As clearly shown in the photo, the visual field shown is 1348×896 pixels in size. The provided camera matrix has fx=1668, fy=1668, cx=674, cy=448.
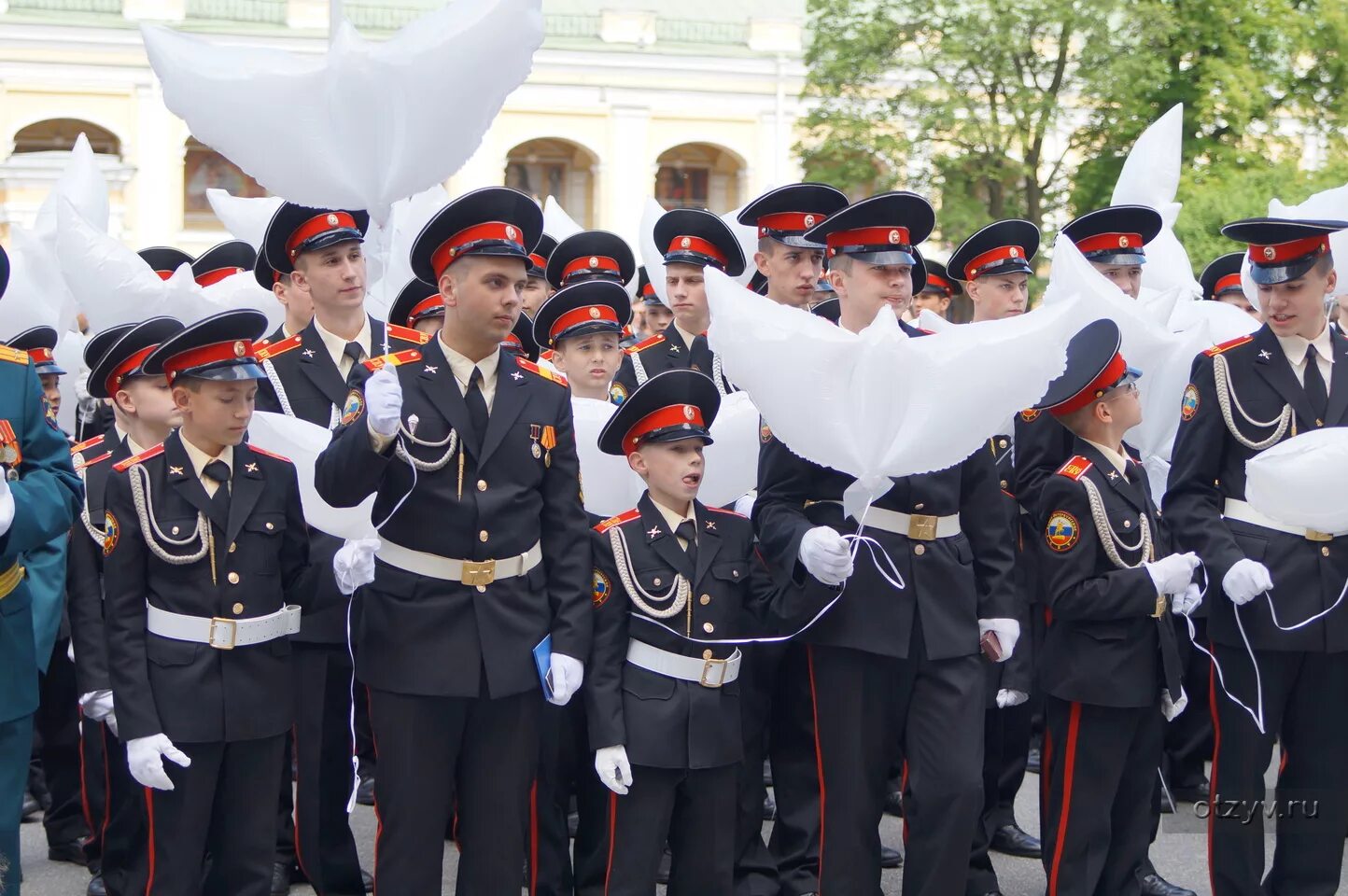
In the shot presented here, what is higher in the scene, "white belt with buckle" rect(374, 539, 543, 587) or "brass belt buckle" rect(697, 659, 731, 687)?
"white belt with buckle" rect(374, 539, 543, 587)

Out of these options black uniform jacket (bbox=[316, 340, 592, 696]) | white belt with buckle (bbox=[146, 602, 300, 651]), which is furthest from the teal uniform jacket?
black uniform jacket (bbox=[316, 340, 592, 696])

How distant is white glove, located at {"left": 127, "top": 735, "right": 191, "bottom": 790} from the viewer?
451 cm

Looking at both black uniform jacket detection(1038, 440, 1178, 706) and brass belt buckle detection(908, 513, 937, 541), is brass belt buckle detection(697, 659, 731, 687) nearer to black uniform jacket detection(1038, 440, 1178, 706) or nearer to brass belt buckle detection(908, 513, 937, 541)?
brass belt buckle detection(908, 513, 937, 541)

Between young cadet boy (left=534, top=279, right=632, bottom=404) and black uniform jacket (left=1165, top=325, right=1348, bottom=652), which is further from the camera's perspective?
young cadet boy (left=534, top=279, right=632, bottom=404)

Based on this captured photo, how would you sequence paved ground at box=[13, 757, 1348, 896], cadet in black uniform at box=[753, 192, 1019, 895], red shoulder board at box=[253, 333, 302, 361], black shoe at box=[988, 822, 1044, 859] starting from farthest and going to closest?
1. black shoe at box=[988, 822, 1044, 859]
2. paved ground at box=[13, 757, 1348, 896]
3. red shoulder board at box=[253, 333, 302, 361]
4. cadet in black uniform at box=[753, 192, 1019, 895]

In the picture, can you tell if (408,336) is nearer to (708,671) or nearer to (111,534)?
(111,534)

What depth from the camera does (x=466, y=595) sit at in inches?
178

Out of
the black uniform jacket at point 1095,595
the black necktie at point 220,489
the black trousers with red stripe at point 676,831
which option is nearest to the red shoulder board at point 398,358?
the black necktie at point 220,489

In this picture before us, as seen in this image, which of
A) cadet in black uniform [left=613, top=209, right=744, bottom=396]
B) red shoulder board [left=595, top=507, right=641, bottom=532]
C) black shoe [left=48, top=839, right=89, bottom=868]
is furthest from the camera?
cadet in black uniform [left=613, top=209, right=744, bottom=396]

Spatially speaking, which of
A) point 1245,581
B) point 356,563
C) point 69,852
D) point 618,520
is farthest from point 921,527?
point 69,852

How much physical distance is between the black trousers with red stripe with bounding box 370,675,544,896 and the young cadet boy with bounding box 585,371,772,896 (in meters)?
0.27

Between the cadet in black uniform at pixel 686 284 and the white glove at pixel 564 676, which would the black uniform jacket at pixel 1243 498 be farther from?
the cadet in black uniform at pixel 686 284

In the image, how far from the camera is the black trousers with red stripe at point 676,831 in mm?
4871

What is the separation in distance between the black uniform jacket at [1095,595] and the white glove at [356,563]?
2126 mm
